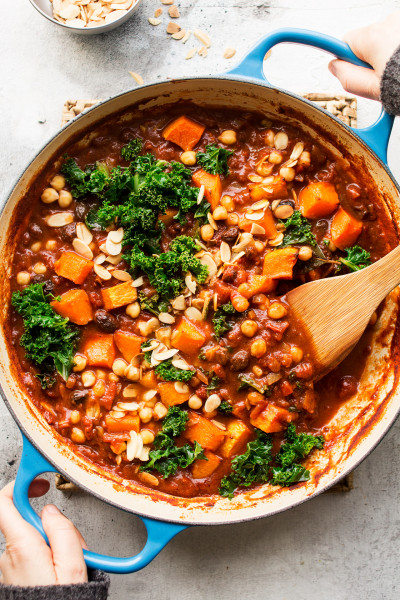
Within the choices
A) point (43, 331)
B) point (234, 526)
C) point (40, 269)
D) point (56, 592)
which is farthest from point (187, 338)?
point (56, 592)

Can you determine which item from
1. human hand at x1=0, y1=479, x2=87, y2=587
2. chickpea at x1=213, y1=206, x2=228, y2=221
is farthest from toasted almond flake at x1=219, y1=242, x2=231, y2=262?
human hand at x1=0, y1=479, x2=87, y2=587

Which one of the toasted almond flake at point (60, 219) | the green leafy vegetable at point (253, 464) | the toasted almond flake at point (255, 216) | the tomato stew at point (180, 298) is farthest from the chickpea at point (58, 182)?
the green leafy vegetable at point (253, 464)

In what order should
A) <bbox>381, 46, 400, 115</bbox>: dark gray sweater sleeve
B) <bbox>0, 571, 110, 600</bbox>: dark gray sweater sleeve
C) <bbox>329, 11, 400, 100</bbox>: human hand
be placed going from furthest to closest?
<bbox>329, 11, 400, 100</bbox>: human hand < <bbox>381, 46, 400, 115</bbox>: dark gray sweater sleeve < <bbox>0, 571, 110, 600</bbox>: dark gray sweater sleeve

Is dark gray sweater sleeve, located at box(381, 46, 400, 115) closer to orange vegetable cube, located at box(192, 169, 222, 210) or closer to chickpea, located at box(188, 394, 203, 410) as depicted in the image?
orange vegetable cube, located at box(192, 169, 222, 210)

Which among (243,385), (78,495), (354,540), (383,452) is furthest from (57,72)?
(354,540)

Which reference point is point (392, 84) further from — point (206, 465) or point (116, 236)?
point (206, 465)

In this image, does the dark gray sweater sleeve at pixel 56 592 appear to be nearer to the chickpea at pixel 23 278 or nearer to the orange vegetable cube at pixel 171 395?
the orange vegetable cube at pixel 171 395
